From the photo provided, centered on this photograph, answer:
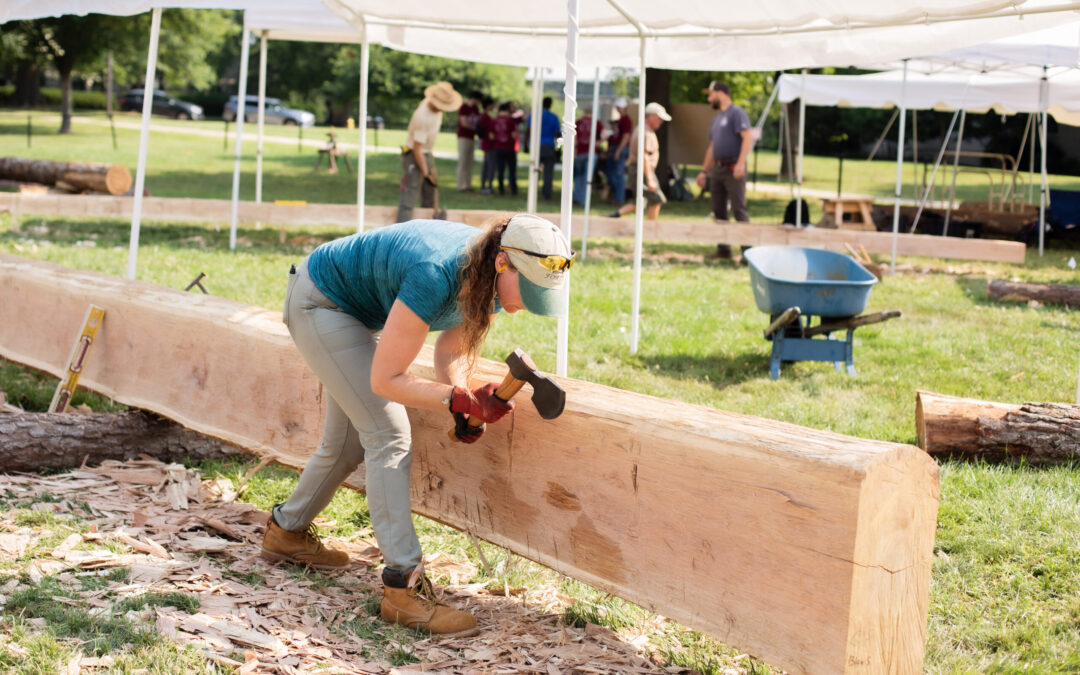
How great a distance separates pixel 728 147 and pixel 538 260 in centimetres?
959

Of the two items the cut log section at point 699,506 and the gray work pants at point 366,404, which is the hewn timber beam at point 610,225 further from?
the gray work pants at point 366,404

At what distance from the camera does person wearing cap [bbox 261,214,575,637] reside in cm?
303

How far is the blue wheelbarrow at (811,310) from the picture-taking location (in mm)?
6727

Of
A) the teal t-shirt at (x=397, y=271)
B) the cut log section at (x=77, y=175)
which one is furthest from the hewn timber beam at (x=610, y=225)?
the teal t-shirt at (x=397, y=271)

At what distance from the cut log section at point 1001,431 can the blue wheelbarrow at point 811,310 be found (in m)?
1.62

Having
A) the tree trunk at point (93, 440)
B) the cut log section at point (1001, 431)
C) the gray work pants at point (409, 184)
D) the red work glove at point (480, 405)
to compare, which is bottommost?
the tree trunk at point (93, 440)

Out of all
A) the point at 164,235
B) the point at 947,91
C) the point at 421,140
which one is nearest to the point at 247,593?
the point at 421,140

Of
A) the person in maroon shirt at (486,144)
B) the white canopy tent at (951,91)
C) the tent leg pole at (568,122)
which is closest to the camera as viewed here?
the tent leg pole at (568,122)

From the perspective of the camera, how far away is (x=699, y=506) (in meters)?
3.06

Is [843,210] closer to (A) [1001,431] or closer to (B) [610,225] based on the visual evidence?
(B) [610,225]

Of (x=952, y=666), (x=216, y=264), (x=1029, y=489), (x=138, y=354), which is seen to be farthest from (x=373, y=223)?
(x=952, y=666)

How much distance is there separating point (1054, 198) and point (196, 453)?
14.8 meters

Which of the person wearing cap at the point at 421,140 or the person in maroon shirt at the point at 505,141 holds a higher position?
the person in maroon shirt at the point at 505,141

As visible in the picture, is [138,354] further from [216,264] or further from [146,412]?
[216,264]
